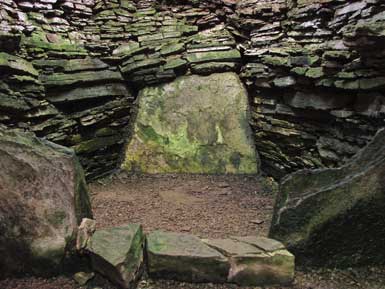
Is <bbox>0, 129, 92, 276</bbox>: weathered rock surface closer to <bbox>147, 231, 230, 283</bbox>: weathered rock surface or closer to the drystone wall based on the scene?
<bbox>147, 231, 230, 283</bbox>: weathered rock surface

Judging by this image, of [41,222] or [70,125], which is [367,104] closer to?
[41,222]

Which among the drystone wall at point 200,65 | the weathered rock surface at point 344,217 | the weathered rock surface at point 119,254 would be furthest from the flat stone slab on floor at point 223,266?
the drystone wall at point 200,65

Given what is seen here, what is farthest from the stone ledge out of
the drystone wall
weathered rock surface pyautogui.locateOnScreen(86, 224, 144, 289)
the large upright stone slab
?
the large upright stone slab

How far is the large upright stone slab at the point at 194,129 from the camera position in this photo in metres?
7.12

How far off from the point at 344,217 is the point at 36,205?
3044mm

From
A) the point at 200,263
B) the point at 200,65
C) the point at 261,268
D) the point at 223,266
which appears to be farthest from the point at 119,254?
the point at 200,65

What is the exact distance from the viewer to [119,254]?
9.64ft

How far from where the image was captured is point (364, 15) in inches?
180

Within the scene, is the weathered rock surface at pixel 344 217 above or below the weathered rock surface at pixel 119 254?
above

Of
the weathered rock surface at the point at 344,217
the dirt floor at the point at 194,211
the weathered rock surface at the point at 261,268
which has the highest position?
the weathered rock surface at the point at 344,217

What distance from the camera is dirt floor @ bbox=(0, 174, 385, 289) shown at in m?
3.03

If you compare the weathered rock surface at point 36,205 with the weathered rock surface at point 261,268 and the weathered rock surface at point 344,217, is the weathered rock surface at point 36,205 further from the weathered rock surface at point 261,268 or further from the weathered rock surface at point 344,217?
the weathered rock surface at point 344,217

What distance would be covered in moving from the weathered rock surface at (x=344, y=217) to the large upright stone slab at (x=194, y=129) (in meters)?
3.71

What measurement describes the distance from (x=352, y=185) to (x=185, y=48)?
5.61 m
